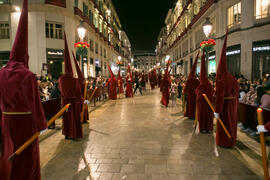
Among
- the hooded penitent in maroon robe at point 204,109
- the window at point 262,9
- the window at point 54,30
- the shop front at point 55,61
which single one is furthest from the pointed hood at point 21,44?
the window at point 54,30

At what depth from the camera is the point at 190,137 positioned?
233 inches

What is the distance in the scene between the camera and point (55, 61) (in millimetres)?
20703

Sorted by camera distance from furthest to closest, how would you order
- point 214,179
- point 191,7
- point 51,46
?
1. point 191,7
2. point 51,46
3. point 214,179

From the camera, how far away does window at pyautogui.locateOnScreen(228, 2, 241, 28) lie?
1694 cm

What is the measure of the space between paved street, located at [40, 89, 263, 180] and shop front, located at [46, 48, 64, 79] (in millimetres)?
15561

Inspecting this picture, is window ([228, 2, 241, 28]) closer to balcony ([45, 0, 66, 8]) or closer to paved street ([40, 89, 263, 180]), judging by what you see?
paved street ([40, 89, 263, 180])

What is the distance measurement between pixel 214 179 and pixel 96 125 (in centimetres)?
512

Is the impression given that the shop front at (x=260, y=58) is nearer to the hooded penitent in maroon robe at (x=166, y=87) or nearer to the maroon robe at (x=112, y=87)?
the hooded penitent in maroon robe at (x=166, y=87)

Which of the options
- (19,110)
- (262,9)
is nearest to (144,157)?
(19,110)

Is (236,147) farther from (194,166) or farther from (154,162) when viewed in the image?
(154,162)

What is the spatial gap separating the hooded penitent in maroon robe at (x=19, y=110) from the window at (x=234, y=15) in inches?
752

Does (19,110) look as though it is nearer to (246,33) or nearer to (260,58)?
(260,58)

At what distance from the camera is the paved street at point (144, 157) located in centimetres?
372

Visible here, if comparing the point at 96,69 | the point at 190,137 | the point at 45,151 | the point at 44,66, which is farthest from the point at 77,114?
the point at 96,69
